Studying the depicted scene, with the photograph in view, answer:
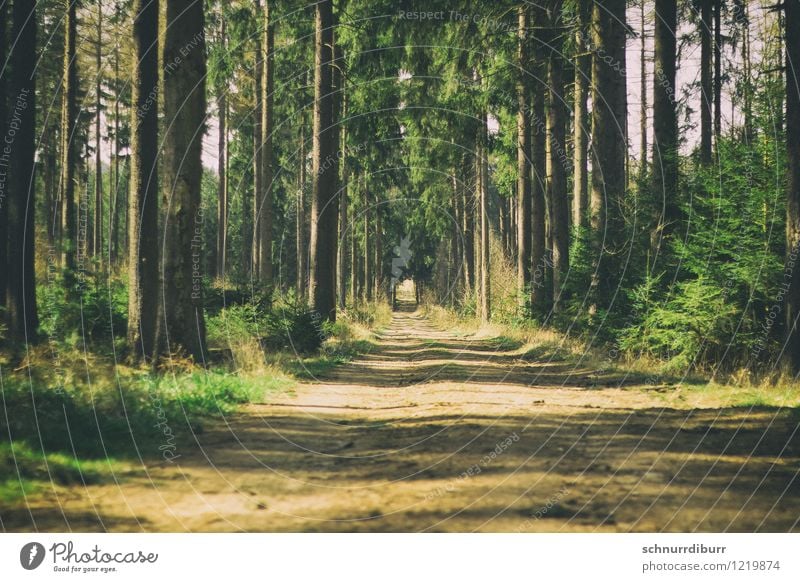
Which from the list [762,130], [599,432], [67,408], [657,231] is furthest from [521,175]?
[67,408]

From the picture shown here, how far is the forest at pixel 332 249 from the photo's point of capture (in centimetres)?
613

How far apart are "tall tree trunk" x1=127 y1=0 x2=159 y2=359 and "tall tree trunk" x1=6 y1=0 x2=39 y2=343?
2459 millimetres

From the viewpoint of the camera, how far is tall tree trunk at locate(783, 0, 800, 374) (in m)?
7.43

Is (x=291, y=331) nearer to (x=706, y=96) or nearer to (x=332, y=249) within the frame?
(x=332, y=249)

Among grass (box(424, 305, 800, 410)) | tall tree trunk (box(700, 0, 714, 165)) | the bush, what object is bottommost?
grass (box(424, 305, 800, 410))

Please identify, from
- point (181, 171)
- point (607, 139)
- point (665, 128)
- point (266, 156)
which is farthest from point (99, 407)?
point (266, 156)

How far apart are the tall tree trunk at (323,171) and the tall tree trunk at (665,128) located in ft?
25.8

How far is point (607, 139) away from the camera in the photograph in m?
14.0

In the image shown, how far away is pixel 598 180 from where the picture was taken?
13.7 metres

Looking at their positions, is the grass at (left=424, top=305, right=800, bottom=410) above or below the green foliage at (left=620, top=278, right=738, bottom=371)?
below

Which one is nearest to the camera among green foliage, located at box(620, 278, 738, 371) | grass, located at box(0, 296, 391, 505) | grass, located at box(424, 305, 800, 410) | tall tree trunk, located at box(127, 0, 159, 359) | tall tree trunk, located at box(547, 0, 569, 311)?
grass, located at box(0, 296, 391, 505)

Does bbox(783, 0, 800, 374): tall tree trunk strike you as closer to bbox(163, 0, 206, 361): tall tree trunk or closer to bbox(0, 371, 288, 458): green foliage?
bbox(0, 371, 288, 458): green foliage

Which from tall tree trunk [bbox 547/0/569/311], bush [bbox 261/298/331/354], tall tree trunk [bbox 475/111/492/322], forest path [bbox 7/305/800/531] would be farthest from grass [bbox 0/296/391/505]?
tall tree trunk [bbox 475/111/492/322]

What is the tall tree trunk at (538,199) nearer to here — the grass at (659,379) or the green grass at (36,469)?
the grass at (659,379)
